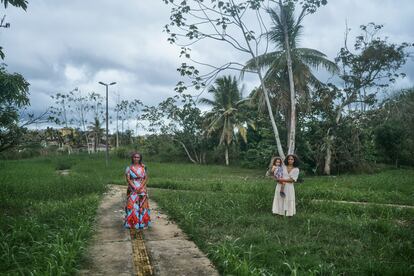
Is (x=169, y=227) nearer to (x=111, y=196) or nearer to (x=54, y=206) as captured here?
(x=54, y=206)

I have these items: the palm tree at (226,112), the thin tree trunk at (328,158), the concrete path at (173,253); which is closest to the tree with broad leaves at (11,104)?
the concrete path at (173,253)

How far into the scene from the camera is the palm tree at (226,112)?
37781 millimetres

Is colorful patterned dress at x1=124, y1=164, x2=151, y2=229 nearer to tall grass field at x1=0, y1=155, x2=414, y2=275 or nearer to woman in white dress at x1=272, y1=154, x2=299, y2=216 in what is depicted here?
tall grass field at x1=0, y1=155, x2=414, y2=275

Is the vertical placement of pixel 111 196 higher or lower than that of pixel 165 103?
lower

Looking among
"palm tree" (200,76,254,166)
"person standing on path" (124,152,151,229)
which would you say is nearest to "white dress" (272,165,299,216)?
"person standing on path" (124,152,151,229)

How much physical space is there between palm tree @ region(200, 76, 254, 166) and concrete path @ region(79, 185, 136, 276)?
28.2 m

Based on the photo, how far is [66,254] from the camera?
5.61 meters

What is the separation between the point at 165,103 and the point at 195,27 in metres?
31.7

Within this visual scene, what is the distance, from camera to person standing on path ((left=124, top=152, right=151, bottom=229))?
8.09 meters

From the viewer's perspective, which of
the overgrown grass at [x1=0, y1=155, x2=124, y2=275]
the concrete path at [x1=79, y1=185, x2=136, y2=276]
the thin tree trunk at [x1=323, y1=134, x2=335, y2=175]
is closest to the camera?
the overgrown grass at [x1=0, y1=155, x2=124, y2=275]

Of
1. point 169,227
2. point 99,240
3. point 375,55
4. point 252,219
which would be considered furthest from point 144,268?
point 375,55

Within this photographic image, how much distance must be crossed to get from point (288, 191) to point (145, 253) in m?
4.17

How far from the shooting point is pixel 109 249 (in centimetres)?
656

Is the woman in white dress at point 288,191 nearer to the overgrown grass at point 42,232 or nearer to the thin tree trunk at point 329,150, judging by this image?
the overgrown grass at point 42,232
